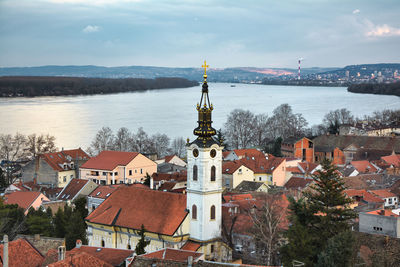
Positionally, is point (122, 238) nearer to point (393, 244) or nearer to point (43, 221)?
point (43, 221)

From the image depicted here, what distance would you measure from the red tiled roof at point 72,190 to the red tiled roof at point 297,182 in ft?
53.2

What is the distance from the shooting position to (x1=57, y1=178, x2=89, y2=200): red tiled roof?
43328 mm

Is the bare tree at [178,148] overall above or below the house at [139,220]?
below

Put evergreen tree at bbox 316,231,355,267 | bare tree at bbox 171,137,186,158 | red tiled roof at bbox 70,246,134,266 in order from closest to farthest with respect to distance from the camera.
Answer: evergreen tree at bbox 316,231,355,267 < red tiled roof at bbox 70,246,134,266 < bare tree at bbox 171,137,186,158

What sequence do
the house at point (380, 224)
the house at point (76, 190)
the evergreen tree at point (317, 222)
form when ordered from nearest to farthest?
the evergreen tree at point (317, 222)
the house at point (380, 224)
the house at point (76, 190)

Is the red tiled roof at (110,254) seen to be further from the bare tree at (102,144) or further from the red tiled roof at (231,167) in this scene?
the bare tree at (102,144)

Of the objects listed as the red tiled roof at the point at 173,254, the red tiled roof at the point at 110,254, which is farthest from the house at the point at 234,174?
the red tiled roof at the point at 173,254

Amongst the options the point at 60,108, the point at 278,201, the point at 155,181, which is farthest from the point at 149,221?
the point at 60,108

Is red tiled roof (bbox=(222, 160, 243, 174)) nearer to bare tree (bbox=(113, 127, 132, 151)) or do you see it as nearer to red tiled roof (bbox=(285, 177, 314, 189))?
red tiled roof (bbox=(285, 177, 314, 189))

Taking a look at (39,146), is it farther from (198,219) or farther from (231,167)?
(198,219)

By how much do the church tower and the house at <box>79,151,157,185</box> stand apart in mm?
24050

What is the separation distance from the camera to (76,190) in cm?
4375

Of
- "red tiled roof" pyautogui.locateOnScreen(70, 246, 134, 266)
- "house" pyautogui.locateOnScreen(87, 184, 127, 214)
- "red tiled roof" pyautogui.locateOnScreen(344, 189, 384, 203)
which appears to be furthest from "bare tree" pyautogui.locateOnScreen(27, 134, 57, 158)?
"red tiled roof" pyautogui.locateOnScreen(70, 246, 134, 266)

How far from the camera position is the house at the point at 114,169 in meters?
50.4
